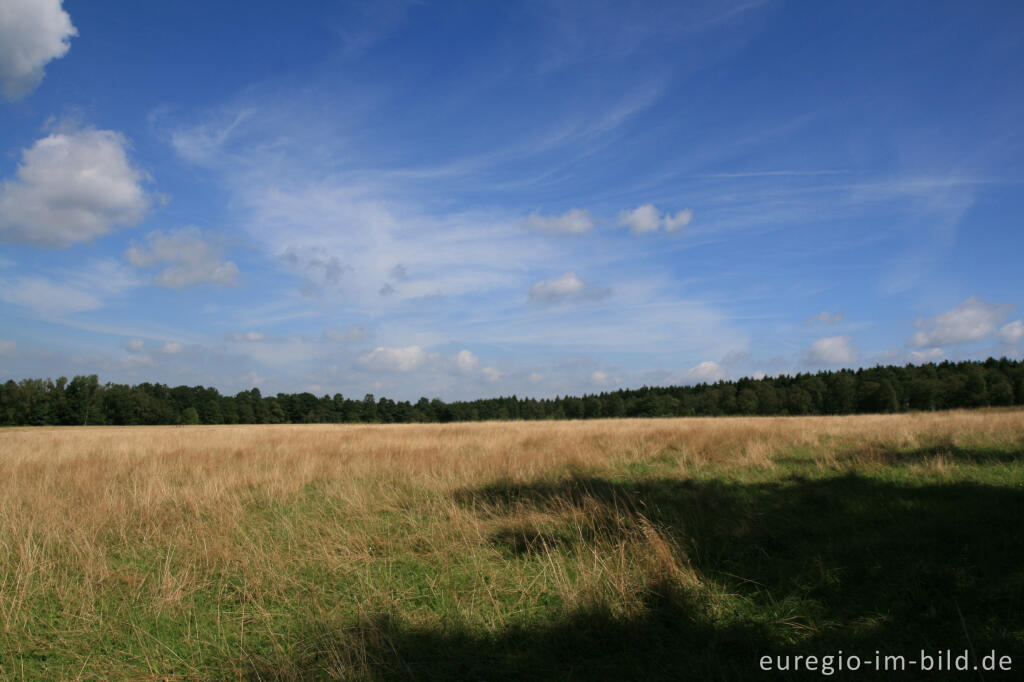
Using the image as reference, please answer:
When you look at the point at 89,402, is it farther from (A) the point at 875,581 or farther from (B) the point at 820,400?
(B) the point at 820,400

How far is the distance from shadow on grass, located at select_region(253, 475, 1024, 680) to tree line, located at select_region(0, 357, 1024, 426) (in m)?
60.1

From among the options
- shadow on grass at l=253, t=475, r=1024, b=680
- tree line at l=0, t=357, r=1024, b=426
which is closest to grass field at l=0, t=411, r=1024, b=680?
shadow on grass at l=253, t=475, r=1024, b=680

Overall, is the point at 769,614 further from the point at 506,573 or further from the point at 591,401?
the point at 591,401

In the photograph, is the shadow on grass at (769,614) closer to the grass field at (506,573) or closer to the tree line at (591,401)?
the grass field at (506,573)

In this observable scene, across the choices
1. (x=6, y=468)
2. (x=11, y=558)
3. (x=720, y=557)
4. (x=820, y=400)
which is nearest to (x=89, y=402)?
(x=6, y=468)

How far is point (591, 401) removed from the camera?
319 ft

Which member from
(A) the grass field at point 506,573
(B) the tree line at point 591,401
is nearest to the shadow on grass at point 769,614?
(A) the grass field at point 506,573

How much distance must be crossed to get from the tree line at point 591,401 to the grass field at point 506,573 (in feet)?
187

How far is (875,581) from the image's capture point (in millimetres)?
4270

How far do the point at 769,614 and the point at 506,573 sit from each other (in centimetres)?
228

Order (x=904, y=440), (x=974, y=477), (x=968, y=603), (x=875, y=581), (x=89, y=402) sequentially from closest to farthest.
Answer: (x=968, y=603)
(x=875, y=581)
(x=974, y=477)
(x=904, y=440)
(x=89, y=402)

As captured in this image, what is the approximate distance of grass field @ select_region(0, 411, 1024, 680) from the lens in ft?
11.5

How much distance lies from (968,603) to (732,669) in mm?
2253

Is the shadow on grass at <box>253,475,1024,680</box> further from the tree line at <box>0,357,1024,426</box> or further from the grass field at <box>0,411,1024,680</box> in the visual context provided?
the tree line at <box>0,357,1024,426</box>
